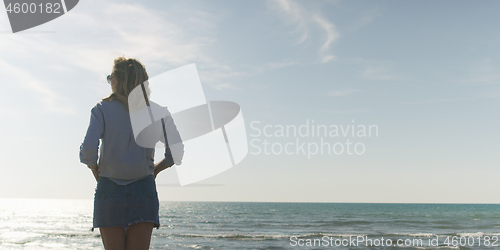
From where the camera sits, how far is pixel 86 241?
1703 centimetres

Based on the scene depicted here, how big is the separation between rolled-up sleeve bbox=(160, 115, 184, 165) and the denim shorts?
141 millimetres

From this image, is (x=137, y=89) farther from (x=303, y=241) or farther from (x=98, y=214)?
(x=303, y=241)

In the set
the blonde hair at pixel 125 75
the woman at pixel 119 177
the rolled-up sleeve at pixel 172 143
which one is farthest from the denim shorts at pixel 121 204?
the blonde hair at pixel 125 75

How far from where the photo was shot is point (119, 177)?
1.31 m

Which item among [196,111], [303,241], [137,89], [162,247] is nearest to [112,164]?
[137,89]

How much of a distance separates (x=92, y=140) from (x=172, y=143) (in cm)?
30

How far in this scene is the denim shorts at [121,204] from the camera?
1295 mm

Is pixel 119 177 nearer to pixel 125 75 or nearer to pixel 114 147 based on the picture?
pixel 114 147

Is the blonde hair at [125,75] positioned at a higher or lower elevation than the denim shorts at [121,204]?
higher

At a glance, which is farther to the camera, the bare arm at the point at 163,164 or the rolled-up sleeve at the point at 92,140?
the bare arm at the point at 163,164

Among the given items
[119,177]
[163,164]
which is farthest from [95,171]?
[163,164]

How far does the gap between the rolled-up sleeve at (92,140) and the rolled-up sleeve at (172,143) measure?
236mm

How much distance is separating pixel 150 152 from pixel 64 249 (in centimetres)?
1639

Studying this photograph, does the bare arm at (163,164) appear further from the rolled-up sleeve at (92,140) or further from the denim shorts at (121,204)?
the rolled-up sleeve at (92,140)
